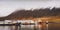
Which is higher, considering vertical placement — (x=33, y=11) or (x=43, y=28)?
(x=33, y=11)

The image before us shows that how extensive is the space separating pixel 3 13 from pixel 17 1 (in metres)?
0.34

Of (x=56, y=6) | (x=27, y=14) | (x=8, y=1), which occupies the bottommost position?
(x=27, y=14)

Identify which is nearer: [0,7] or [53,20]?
[53,20]

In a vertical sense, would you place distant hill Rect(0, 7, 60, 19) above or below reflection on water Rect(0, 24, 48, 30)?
above

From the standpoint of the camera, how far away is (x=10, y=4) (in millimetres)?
1998

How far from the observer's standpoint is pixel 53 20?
178 centimetres

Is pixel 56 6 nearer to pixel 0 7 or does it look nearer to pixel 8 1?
pixel 8 1

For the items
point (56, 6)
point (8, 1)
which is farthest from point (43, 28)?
point (8, 1)

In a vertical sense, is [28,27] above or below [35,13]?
below

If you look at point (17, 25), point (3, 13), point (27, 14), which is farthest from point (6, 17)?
point (27, 14)

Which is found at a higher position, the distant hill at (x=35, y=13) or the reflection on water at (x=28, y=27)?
the distant hill at (x=35, y=13)

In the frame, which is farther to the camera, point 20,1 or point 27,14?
point 20,1

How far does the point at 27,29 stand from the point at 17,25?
0.60ft

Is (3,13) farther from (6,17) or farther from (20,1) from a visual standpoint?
(20,1)
